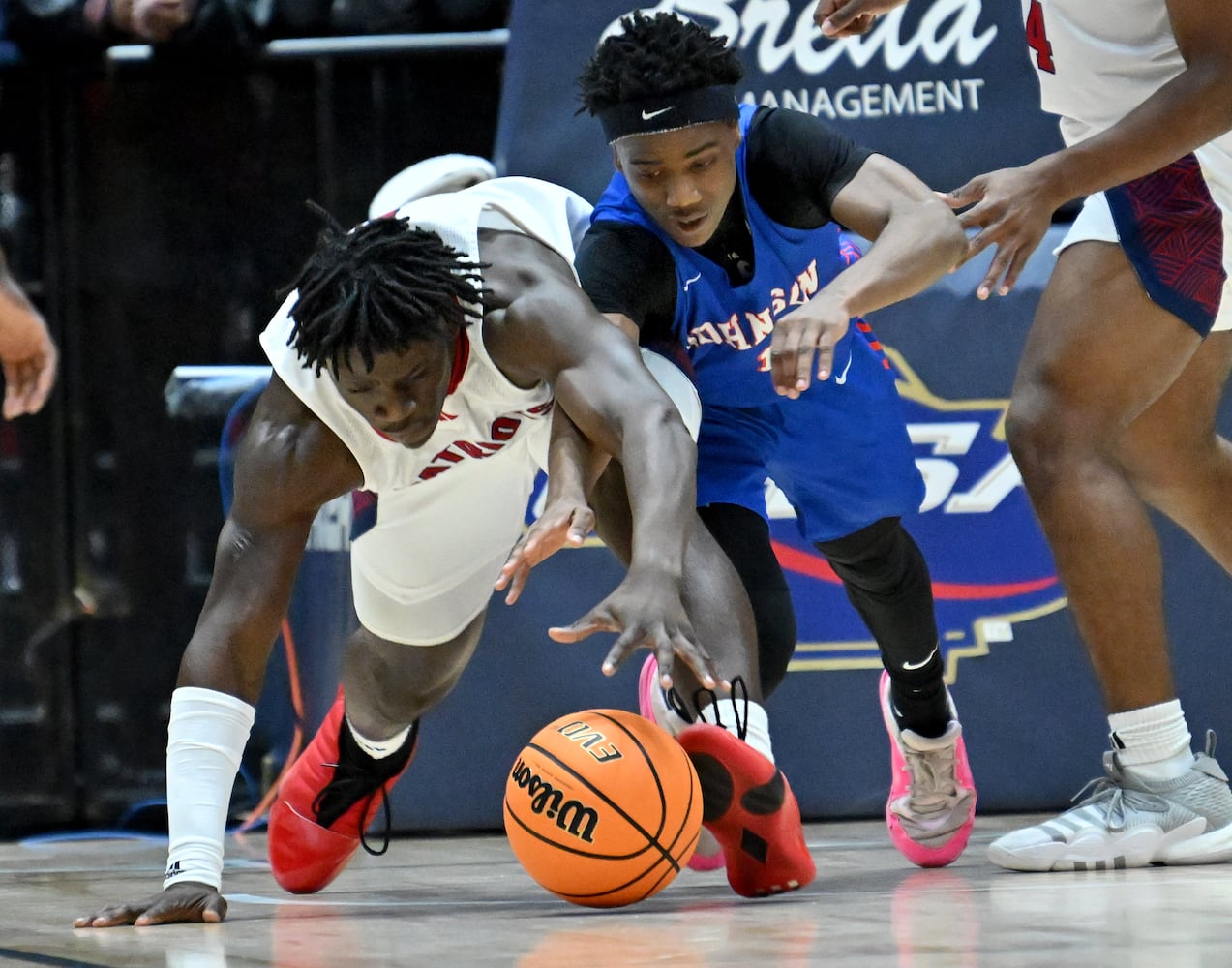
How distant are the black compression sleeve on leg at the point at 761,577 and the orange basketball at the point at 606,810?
0.82 m

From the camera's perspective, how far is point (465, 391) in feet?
10.5

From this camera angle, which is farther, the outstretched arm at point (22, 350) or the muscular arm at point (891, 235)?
the outstretched arm at point (22, 350)

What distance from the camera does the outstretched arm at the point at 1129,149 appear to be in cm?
300

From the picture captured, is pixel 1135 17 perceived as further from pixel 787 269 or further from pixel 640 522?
pixel 640 522

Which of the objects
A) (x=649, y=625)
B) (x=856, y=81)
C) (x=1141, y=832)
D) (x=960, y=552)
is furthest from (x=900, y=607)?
(x=856, y=81)

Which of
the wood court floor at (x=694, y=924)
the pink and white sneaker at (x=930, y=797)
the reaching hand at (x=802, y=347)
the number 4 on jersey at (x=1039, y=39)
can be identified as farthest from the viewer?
the pink and white sneaker at (x=930, y=797)

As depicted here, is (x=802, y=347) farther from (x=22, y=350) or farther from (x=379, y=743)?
(x=379, y=743)

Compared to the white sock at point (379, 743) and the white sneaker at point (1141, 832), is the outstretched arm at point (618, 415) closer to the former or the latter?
the white sneaker at point (1141, 832)

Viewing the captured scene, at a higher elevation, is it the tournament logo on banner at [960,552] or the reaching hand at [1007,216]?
the reaching hand at [1007,216]

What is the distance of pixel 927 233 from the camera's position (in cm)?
306

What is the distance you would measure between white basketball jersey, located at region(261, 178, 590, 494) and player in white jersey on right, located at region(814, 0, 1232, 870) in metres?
0.83

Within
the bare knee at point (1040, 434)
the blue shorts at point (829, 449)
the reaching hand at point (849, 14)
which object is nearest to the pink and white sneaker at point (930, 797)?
the blue shorts at point (829, 449)

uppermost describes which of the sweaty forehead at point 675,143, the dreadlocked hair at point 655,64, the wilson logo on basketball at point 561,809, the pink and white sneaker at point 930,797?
the dreadlocked hair at point 655,64

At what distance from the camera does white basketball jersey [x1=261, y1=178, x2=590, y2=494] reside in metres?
3.09
